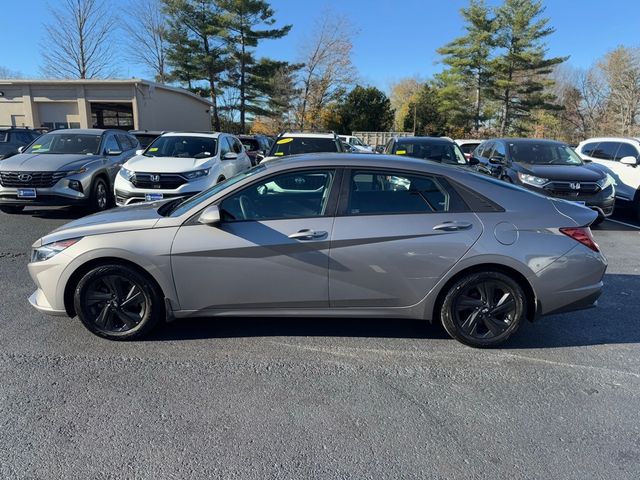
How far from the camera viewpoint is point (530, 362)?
3.62 meters

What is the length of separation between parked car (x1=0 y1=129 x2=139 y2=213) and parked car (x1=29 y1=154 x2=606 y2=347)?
540 cm

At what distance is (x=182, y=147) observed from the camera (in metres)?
9.66

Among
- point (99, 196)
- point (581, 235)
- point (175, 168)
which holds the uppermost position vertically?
point (175, 168)

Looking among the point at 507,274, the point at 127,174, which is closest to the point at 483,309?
the point at 507,274

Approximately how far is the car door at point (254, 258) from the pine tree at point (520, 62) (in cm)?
4052

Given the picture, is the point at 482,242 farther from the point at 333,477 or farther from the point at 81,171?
the point at 81,171

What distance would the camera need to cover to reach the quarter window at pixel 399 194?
12.2 ft

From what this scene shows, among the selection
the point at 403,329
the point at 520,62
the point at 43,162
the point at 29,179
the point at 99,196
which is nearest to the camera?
the point at 403,329

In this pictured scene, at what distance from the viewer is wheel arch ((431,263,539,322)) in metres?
3.67

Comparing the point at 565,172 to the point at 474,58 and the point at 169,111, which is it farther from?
the point at 474,58

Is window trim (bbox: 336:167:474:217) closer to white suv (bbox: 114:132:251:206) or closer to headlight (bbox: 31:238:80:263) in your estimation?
headlight (bbox: 31:238:80:263)

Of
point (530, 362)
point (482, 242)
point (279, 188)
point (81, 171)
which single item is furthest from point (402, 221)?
point (81, 171)

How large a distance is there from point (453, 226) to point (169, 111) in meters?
27.3

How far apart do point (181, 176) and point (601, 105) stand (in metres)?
53.7
